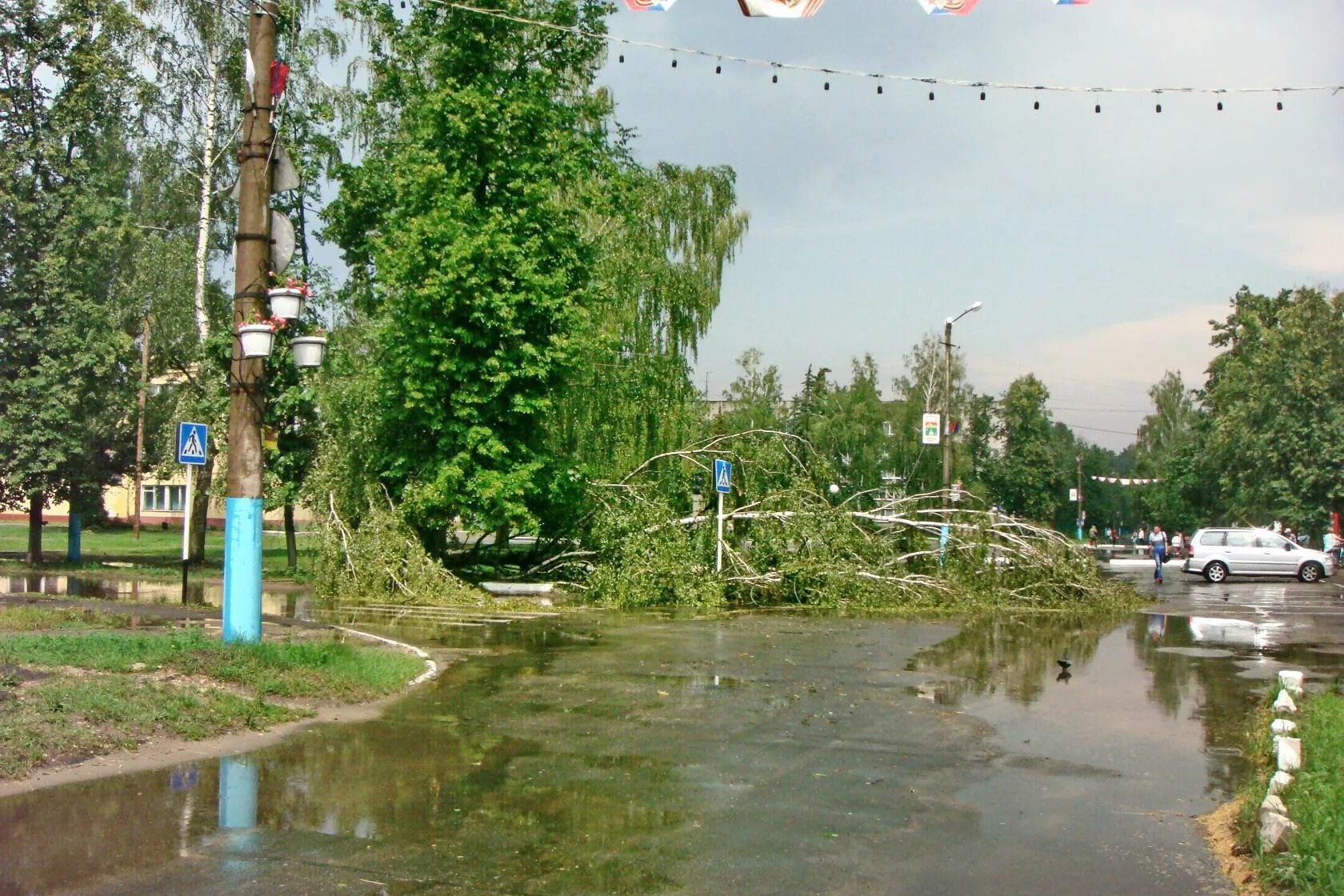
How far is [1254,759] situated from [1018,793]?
2.73 m

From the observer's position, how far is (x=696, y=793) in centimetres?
824

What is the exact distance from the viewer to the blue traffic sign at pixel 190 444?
19750 mm

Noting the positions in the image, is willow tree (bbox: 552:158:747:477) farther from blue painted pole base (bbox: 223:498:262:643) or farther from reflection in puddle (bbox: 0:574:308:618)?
blue painted pole base (bbox: 223:498:262:643)

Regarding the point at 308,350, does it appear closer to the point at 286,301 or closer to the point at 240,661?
the point at 286,301

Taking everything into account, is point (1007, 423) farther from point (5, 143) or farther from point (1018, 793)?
point (1018, 793)

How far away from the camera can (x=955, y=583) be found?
80.7ft

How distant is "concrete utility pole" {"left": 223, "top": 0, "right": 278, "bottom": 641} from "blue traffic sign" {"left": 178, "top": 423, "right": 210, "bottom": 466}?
7.73 metres

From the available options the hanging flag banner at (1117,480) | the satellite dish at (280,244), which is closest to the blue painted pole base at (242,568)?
the satellite dish at (280,244)

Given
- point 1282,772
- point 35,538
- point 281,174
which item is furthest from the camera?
point 35,538

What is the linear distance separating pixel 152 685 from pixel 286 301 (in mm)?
4065

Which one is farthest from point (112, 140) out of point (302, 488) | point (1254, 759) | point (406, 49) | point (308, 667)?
point (1254, 759)

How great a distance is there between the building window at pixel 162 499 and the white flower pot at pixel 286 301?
6436cm

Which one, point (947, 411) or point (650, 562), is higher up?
point (947, 411)

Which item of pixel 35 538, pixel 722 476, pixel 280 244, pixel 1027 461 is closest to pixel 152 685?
pixel 280 244
